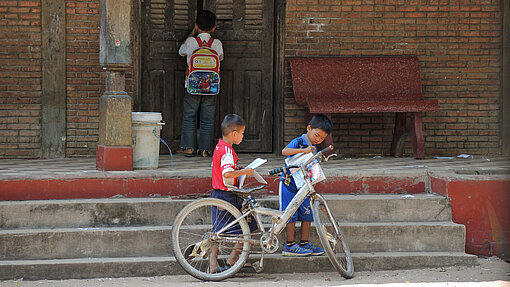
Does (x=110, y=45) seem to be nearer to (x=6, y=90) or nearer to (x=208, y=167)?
(x=208, y=167)

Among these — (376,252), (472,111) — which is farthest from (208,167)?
(472,111)

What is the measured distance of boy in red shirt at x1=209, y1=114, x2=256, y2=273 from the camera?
5.71 meters

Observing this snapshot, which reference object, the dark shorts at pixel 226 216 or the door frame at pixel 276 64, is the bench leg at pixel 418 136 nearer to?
the door frame at pixel 276 64

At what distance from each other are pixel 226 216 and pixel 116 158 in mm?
1784

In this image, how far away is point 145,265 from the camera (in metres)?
6.00

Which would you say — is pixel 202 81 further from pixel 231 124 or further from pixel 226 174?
pixel 226 174

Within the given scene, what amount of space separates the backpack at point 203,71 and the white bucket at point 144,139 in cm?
133

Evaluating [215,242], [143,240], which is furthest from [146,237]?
[215,242]

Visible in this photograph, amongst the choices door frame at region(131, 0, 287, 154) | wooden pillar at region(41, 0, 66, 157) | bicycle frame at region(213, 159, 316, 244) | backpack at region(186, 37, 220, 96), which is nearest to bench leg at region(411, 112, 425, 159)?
door frame at region(131, 0, 287, 154)

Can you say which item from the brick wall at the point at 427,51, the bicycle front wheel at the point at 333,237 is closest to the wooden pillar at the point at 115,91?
the bicycle front wheel at the point at 333,237

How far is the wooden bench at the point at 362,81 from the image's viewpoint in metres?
8.96

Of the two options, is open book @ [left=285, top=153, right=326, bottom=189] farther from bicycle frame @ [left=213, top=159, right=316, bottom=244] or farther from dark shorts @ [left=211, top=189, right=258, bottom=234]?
dark shorts @ [left=211, top=189, right=258, bottom=234]

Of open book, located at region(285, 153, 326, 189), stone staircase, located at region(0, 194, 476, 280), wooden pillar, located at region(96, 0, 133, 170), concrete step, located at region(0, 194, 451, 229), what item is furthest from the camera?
wooden pillar, located at region(96, 0, 133, 170)

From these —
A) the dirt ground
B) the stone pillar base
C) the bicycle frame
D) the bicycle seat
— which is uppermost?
the stone pillar base
